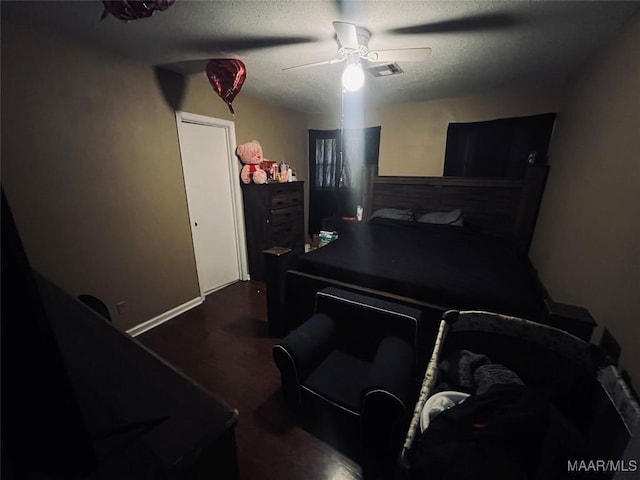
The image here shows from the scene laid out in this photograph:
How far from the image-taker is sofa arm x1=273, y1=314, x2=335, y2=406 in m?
1.46

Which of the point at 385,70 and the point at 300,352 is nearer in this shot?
the point at 300,352

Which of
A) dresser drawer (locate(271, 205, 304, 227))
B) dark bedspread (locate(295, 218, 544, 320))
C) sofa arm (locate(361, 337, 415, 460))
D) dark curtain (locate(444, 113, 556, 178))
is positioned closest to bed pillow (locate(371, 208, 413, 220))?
dark bedspread (locate(295, 218, 544, 320))

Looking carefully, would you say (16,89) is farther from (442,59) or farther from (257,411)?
(442,59)

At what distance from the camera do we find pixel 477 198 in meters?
3.15

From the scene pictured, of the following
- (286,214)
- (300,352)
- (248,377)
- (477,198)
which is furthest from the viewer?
(286,214)

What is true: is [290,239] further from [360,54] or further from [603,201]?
[603,201]

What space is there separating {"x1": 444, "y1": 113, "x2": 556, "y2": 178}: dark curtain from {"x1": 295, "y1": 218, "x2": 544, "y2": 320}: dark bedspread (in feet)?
2.72

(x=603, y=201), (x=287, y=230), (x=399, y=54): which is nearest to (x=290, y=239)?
(x=287, y=230)

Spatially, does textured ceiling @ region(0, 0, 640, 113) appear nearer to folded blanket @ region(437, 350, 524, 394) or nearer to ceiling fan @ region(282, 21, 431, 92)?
ceiling fan @ region(282, 21, 431, 92)

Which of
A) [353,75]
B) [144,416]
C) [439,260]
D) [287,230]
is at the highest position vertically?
[353,75]

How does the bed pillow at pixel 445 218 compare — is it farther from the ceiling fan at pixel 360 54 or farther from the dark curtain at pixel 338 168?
the ceiling fan at pixel 360 54

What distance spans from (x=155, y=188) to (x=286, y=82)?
165cm

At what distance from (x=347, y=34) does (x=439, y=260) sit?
1751 mm

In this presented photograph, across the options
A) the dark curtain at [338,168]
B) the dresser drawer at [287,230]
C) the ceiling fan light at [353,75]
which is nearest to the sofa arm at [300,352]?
the ceiling fan light at [353,75]
